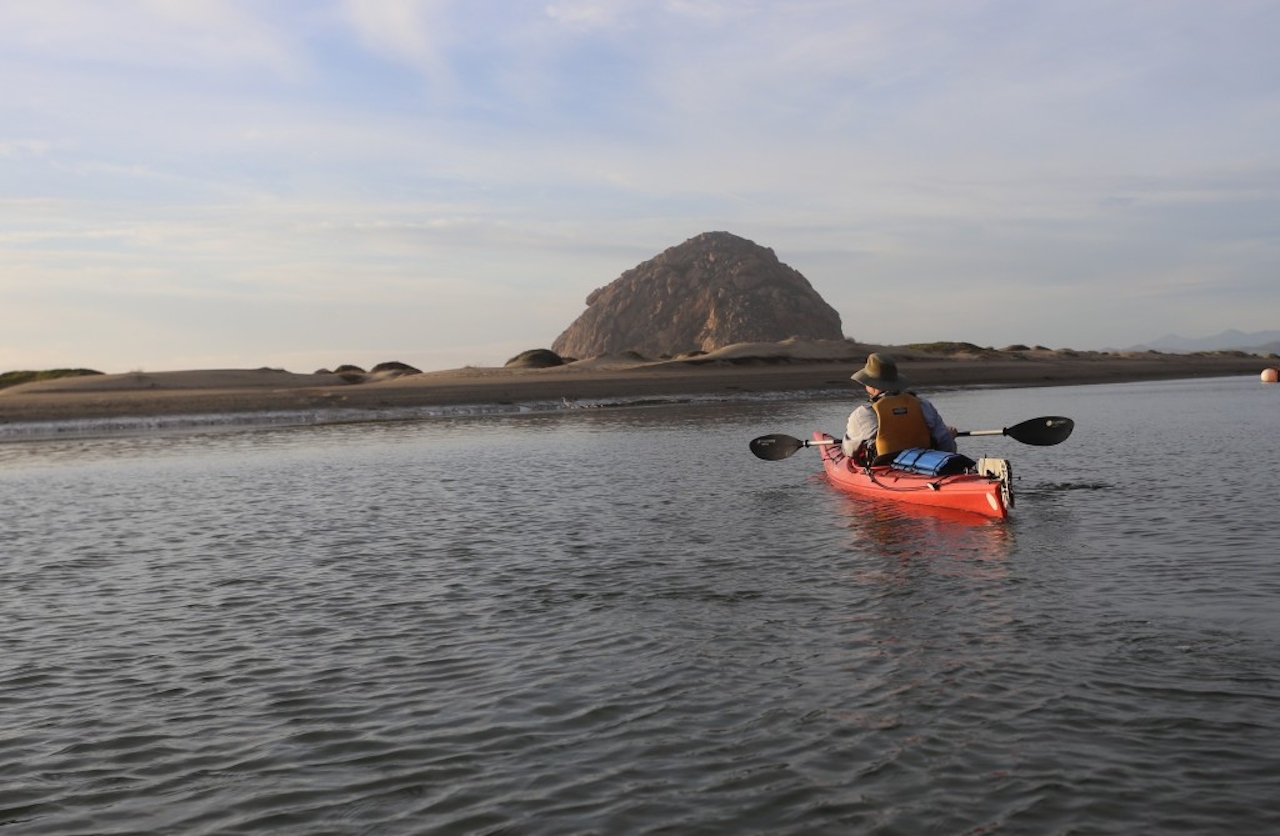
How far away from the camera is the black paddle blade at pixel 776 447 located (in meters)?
22.8

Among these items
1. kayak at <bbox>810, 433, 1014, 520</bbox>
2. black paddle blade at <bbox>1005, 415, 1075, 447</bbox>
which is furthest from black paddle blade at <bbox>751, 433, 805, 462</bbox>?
black paddle blade at <bbox>1005, 415, 1075, 447</bbox>

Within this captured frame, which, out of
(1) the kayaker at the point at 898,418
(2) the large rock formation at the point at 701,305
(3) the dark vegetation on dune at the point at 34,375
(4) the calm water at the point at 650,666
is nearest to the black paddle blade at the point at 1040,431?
(4) the calm water at the point at 650,666

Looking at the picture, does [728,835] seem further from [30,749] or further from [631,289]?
[631,289]

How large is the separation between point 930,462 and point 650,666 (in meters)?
9.16

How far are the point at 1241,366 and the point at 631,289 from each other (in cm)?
10032

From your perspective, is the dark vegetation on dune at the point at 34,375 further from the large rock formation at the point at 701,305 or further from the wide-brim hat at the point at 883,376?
the large rock formation at the point at 701,305

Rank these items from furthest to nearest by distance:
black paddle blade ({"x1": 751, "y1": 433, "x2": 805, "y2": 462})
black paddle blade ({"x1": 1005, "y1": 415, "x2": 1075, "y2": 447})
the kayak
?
1. black paddle blade ({"x1": 751, "y1": 433, "x2": 805, "y2": 462})
2. black paddle blade ({"x1": 1005, "y1": 415, "x2": 1075, "y2": 447})
3. the kayak

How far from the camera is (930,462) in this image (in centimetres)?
1627

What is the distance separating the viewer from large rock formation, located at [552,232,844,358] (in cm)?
15662

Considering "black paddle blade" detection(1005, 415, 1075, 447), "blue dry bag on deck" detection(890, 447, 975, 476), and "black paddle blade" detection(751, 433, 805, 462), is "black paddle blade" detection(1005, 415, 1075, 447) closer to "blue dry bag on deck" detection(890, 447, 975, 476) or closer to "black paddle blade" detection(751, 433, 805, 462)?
"blue dry bag on deck" detection(890, 447, 975, 476)

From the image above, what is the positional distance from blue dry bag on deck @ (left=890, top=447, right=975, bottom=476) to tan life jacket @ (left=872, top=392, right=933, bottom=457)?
7.6 inches

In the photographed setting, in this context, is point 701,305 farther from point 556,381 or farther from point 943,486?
point 943,486

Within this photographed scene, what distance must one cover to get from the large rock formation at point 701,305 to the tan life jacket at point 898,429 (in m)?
133

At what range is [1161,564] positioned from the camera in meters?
11.2
